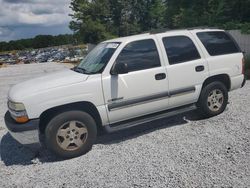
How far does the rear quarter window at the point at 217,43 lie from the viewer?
5.77m

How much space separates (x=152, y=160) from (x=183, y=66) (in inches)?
79.0

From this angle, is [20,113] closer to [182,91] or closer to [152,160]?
[152,160]

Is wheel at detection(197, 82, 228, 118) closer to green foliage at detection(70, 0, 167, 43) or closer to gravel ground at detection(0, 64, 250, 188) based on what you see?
gravel ground at detection(0, 64, 250, 188)

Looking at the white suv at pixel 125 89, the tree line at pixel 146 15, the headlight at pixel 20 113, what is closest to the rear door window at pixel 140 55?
the white suv at pixel 125 89

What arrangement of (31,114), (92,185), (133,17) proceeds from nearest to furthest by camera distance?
(92,185) < (31,114) < (133,17)

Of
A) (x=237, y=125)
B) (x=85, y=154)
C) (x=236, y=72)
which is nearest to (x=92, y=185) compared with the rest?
(x=85, y=154)

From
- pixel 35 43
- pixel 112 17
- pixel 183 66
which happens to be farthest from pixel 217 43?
pixel 35 43

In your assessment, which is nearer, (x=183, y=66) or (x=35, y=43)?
(x=183, y=66)

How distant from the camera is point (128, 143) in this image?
5.00 meters

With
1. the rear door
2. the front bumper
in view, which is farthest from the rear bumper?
the front bumper

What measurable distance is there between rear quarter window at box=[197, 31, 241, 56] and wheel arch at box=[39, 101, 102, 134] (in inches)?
104

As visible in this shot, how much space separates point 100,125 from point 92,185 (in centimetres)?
138

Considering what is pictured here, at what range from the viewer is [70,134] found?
4.56 m

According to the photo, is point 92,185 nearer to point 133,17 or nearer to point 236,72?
point 236,72
